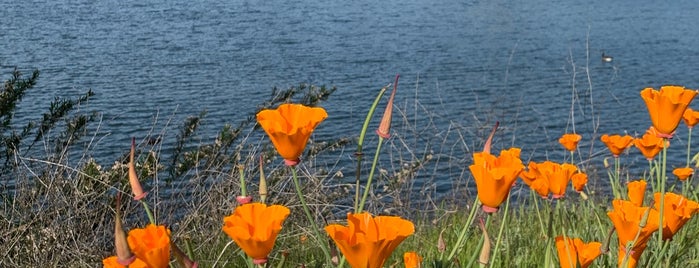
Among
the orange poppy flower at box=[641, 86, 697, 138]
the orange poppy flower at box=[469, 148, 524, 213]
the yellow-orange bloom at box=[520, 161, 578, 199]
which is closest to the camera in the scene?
the orange poppy flower at box=[469, 148, 524, 213]

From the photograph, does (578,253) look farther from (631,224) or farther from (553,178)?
(553,178)

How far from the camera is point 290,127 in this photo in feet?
5.04

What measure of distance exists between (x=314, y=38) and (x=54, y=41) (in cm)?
457

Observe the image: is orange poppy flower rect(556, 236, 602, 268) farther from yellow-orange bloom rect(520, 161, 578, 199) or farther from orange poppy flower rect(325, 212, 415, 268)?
yellow-orange bloom rect(520, 161, 578, 199)

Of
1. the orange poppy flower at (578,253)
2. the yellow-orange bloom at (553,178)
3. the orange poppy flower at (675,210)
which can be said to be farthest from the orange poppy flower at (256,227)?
the yellow-orange bloom at (553,178)

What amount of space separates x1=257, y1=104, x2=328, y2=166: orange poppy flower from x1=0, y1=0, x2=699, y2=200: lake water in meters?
5.83

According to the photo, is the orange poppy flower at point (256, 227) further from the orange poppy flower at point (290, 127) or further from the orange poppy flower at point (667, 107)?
the orange poppy flower at point (667, 107)

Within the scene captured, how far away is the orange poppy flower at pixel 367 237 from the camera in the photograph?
1.28 metres

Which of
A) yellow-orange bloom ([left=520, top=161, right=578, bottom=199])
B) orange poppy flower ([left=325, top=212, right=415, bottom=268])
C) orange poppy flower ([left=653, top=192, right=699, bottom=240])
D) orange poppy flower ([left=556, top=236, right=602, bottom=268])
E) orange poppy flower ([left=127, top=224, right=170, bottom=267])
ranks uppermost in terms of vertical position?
orange poppy flower ([left=325, top=212, right=415, bottom=268])

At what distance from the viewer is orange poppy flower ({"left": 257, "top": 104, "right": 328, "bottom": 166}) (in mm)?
1495

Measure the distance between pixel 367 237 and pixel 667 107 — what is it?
1.19m

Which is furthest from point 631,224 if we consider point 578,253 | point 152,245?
point 152,245

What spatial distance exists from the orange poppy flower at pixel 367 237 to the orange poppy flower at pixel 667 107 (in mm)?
1079

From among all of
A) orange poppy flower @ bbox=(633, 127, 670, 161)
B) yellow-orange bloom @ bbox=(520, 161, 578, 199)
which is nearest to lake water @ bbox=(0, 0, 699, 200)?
orange poppy flower @ bbox=(633, 127, 670, 161)
